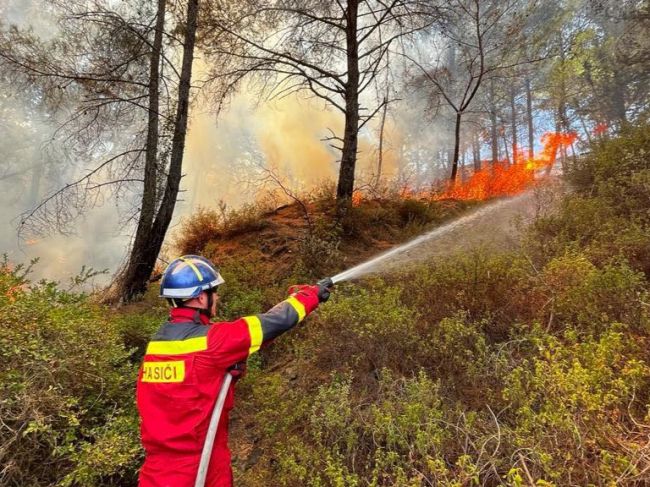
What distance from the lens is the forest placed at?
2605 millimetres

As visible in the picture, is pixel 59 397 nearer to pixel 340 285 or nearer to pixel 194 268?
pixel 194 268

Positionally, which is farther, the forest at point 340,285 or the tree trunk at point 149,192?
the tree trunk at point 149,192

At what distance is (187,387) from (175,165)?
6.03 meters

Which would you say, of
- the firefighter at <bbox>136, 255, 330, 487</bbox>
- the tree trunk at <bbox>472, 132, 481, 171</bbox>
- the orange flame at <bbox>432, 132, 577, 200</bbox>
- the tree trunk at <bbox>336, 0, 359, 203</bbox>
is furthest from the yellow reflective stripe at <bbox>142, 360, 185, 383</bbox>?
the tree trunk at <bbox>472, 132, 481, 171</bbox>

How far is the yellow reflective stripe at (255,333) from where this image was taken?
2437 millimetres

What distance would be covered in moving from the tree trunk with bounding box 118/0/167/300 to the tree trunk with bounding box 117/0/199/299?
0.02 m

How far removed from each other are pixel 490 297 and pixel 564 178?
465cm

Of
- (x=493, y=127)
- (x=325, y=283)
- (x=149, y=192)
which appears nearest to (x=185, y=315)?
(x=325, y=283)

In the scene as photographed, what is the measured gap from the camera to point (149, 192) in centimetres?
745

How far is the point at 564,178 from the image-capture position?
24.2 feet

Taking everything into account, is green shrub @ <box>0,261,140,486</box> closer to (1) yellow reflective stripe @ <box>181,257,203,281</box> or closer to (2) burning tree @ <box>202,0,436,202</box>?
(1) yellow reflective stripe @ <box>181,257,203,281</box>

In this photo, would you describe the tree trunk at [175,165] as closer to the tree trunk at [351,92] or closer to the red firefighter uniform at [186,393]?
the tree trunk at [351,92]

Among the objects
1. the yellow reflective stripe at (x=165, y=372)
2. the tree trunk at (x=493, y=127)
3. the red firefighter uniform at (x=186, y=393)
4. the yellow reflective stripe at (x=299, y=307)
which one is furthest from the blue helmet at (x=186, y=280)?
the tree trunk at (x=493, y=127)

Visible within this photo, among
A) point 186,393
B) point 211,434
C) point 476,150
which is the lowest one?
point 211,434
